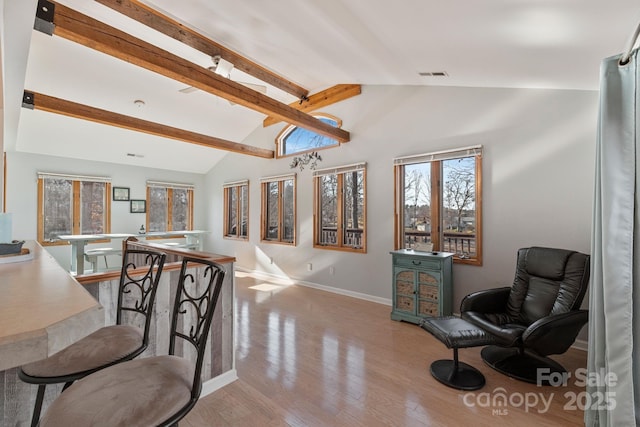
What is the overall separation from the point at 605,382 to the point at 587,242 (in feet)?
6.29

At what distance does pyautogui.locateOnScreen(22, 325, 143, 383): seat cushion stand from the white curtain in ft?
7.22

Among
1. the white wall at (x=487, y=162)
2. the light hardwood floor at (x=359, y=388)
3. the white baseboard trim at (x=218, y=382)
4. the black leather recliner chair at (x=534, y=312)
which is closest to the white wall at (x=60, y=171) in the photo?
the white wall at (x=487, y=162)

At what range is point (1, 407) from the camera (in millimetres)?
1388

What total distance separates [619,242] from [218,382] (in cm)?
259

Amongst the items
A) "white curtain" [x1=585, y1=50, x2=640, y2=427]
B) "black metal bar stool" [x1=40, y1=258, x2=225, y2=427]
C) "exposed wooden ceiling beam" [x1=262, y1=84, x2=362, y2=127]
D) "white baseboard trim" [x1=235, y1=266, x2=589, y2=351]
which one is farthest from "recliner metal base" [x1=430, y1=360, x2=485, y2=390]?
"exposed wooden ceiling beam" [x1=262, y1=84, x2=362, y2=127]

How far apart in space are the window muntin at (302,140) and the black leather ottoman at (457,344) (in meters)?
3.40

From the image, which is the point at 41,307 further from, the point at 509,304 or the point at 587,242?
the point at 587,242

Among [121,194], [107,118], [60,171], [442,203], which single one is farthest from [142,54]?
[121,194]

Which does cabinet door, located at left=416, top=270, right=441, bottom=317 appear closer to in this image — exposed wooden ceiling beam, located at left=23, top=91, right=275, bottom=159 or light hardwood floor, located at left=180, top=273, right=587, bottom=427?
light hardwood floor, located at left=180, top=273, right=587, bottom=427

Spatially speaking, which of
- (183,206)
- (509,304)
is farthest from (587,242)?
(183,206)

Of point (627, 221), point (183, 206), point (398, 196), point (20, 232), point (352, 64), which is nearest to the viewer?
point (627, 221)

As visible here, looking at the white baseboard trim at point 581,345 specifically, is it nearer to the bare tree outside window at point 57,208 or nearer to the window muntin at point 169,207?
the window muntin at point 169,207

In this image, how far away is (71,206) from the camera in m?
6.22

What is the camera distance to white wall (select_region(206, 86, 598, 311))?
2914mm
